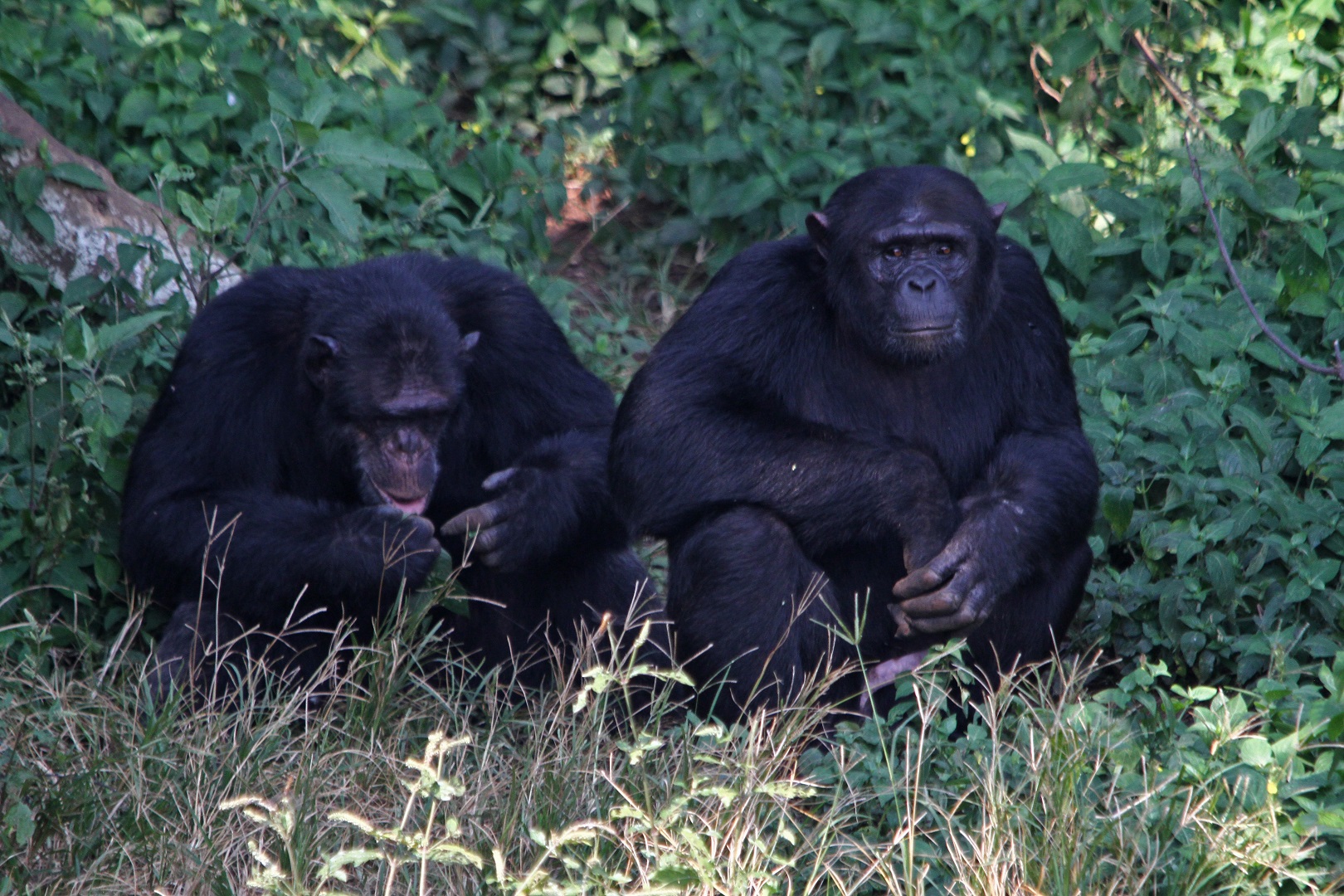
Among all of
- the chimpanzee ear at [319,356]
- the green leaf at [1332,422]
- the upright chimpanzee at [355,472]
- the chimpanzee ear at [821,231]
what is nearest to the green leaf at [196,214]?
the upright chimpanzee at [355,472]

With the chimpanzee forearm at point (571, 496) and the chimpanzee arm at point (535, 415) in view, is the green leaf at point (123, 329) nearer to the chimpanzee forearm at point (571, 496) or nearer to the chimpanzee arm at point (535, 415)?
the chimpanzee arm at point (535, 415)

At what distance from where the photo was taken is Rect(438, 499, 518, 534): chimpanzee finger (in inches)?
212

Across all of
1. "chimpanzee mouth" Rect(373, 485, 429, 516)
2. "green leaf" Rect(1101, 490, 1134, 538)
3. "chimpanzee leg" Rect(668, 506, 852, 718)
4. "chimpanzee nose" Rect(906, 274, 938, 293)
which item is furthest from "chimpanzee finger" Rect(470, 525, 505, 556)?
"green leaf" Rect(1101, 490, 1134, 538)

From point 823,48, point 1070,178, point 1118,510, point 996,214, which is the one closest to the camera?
point 996,214

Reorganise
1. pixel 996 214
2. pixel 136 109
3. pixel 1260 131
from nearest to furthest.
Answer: pixel 996 214 → pixel 1260 131 → pixel 136 109

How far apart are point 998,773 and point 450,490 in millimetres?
2475

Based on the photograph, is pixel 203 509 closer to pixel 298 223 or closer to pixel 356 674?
pixel 356 674

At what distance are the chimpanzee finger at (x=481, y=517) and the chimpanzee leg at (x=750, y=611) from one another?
2.29 ft

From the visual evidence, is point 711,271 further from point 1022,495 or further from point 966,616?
point 966,616

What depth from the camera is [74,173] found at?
6523 mm

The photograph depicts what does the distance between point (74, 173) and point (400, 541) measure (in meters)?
2.39

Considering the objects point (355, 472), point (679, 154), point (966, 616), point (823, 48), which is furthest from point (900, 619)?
point (823, 48)

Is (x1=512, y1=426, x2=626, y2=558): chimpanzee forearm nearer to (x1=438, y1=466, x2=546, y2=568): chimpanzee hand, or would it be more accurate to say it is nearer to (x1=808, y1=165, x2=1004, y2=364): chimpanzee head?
(x1=438, y1=466, x2=546, y2=568): chimpanzee hand

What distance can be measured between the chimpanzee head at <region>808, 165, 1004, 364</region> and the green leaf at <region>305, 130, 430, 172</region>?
93.1 inches
